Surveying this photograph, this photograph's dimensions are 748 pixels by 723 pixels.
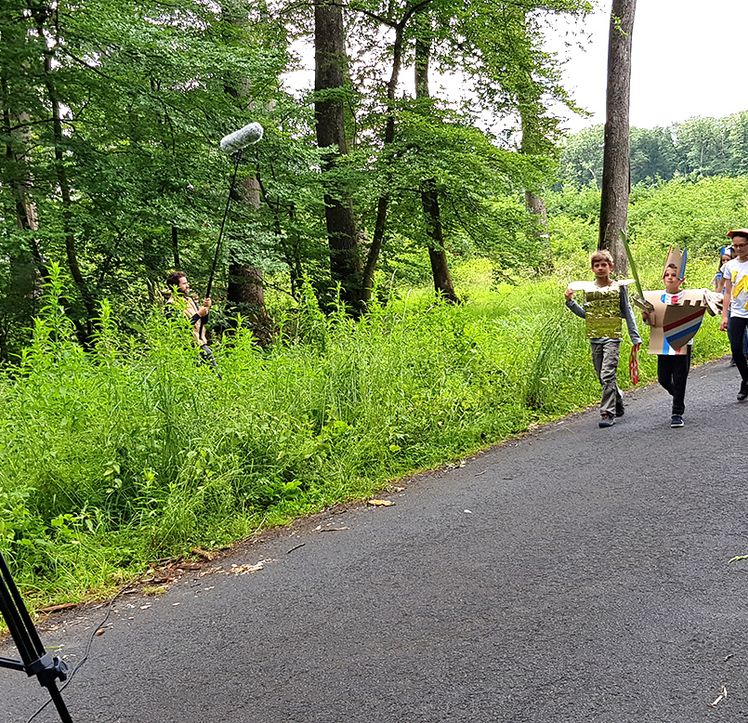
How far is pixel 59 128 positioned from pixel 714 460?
9422 millimetres

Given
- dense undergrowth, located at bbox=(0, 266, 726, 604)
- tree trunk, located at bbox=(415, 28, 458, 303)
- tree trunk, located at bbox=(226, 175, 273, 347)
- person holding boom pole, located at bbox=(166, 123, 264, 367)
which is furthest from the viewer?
tree trunk, located at bbox=(226, 175, 273, 347)

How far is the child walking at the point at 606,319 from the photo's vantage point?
Answer: 6.66 metres

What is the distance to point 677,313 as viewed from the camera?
639cm

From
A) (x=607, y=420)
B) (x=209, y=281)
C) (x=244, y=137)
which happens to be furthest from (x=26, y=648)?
(x=607, y=420)

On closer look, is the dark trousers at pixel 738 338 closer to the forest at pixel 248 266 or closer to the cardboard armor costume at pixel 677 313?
the cardboard armor costume at pixel 677 313

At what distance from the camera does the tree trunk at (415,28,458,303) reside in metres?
11.3

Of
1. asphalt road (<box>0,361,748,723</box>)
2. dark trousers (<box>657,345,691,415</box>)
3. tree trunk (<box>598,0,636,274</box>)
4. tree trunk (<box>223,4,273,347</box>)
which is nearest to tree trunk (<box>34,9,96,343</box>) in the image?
tree trunk (<box>223,4,273,347</box>)

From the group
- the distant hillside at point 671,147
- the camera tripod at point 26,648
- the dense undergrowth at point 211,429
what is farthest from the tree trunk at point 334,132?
the distant hillside at point 671,147

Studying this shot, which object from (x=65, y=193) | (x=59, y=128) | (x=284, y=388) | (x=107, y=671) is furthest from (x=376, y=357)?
(x=59, y=128)

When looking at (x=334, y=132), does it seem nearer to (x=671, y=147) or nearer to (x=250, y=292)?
(x=250, y=292)

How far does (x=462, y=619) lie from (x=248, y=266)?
8252 mm

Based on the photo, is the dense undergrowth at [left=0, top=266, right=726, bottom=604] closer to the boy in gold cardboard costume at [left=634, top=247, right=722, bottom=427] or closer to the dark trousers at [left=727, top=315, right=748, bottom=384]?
the boy in gold cardboard costume at [left=634, top=247, right=722, bottom=427]

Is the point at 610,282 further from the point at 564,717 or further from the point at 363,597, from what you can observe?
the point at 564,717

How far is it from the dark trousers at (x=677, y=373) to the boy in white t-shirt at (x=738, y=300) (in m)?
1.05
